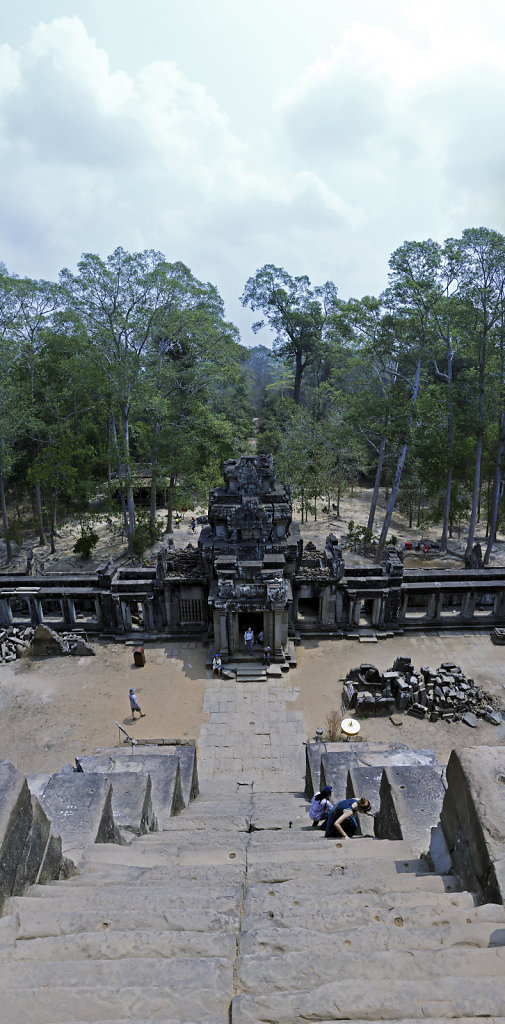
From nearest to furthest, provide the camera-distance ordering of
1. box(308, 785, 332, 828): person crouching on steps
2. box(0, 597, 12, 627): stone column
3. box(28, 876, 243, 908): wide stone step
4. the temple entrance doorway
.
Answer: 1. box(28, 876, 243, 908): wide stone step
2. box(308, 785, 332, 828): person crouching on steps
3. the temple entrance doorway
4. box(0, 597, 12, 627): stone column

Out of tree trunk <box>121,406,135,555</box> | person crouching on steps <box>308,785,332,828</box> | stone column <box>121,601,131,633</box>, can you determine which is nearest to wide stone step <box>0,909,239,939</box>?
person crouching on steps <box>308,785,332,828</box>

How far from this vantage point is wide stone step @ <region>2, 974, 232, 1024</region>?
3.26 m

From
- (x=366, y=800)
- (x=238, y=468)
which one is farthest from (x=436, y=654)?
(x=366, y=800)

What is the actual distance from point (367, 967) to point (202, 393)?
1374 inches

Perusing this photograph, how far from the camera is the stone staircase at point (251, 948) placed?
329 cm

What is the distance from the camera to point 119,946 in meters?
3.87

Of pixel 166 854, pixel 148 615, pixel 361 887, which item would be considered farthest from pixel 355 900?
pixel 148 615

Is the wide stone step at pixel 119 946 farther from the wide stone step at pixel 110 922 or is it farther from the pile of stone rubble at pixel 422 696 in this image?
the pile of stone rubble at pixel 422 696

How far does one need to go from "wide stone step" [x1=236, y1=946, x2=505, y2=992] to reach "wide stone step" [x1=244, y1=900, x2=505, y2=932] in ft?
1.35

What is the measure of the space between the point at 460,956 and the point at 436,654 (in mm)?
18207

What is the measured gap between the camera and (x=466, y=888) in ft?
16.2

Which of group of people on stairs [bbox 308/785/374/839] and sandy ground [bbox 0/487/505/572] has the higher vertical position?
group of people on stairs [bbox 308/785/374/839]

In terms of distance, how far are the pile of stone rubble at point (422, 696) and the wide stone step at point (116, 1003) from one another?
1455 cm

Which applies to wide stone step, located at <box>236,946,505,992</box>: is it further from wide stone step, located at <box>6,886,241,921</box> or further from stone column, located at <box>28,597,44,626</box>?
stone column, located at <box>28,597,44,626</box>
